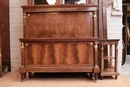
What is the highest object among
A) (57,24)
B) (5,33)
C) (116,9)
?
(116,9)

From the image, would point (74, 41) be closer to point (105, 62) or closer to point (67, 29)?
point (67, 29)

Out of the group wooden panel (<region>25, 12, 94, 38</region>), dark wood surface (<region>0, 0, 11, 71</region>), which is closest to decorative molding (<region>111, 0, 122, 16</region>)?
wooden panel (<region>25, 12, 94, 38</region>)

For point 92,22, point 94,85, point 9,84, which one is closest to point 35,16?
point 92,22

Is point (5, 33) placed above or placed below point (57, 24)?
below

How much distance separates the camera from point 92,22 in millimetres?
2348

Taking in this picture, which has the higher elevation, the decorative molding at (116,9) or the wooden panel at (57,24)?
the decorative molding at (116,9)

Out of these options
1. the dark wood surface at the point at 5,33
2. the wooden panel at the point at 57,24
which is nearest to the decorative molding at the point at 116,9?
the wooden panel at the point at 57,24

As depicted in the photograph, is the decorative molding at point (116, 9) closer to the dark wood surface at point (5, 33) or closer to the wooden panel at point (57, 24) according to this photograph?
the wooden panel at point (57, 24)

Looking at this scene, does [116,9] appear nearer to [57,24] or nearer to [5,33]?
[57,24]

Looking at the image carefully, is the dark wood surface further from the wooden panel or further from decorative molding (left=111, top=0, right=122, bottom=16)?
decorative molding (left=111, top=0, right=122, bottom=16)

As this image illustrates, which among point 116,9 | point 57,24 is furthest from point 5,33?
point 116,9

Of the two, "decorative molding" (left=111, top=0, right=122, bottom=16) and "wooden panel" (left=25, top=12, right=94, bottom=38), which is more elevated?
"decorative molding" (left=111, top=0, right=122, bottom=16)

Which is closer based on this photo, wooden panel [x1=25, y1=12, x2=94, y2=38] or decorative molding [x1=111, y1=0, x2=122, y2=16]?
wooden panel [x1=25, y1=12, x2=94, y2=38]

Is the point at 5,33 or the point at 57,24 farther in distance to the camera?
the point at 5,33
